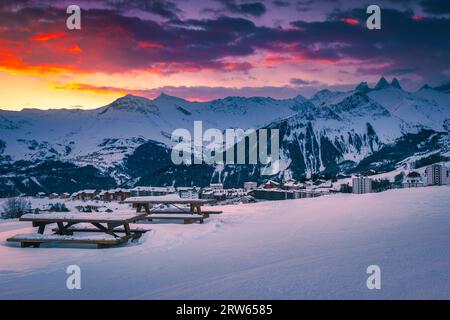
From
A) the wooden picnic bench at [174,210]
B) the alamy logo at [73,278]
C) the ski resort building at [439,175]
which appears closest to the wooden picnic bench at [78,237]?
the alamy logo at [73,278]

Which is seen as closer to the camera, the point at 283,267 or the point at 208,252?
the point at 283,267

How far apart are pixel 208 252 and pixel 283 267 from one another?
11.6ft

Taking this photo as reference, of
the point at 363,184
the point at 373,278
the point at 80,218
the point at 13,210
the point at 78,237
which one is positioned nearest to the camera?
the point at 373,278

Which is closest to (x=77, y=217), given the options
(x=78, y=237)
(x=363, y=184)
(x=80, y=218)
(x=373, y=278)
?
(x=80, y=218)

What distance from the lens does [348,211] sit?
66.9 ft

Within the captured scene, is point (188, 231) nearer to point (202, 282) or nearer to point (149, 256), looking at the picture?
point (149, 256)

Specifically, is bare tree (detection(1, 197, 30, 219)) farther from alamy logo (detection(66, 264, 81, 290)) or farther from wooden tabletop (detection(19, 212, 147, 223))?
alamy logo (detection(66, 264, 81, 290))

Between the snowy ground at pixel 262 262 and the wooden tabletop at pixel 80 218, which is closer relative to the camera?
the snowy ground at pixel 262 262

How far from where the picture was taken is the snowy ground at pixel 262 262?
27.1ft

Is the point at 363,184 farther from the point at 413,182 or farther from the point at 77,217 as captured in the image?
the point at 413,182

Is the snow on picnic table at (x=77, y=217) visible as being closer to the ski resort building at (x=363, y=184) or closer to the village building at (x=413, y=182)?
the ski resort building at (x=363, y=184)

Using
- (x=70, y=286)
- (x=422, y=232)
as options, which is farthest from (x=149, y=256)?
(x=422, y=232)

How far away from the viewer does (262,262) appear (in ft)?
35.3
